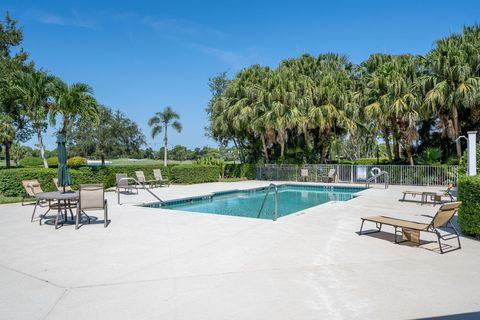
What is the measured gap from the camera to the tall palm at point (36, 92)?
15375 millimetres

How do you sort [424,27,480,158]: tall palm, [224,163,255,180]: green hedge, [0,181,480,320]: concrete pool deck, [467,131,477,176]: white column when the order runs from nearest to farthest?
[0,181,480,320]: concrete pool deck
[467,131,477,176]: white column
[424,27,480,158]: tall palm
[224,163,255,180]: green hedge

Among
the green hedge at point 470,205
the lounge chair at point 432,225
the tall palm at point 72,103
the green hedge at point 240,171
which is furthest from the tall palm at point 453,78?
the tall palm at point 72,103

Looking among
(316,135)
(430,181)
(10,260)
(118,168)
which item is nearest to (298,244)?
(10,260)

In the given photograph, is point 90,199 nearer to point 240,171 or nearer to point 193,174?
point 193,174

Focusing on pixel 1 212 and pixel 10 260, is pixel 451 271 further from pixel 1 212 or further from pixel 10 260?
pixel 1 212

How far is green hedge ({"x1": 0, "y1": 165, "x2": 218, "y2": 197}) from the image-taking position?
12992 millimetres

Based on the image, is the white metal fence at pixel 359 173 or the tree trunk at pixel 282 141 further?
A: the tree trunk at pixel 282 141

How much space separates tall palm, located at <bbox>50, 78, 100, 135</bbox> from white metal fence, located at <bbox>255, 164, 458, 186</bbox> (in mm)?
12320

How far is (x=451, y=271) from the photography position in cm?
457

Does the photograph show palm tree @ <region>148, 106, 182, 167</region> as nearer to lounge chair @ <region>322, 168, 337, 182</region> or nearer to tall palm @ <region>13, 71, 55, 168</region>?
tall palm @ <region>13, 71, 55, 168</region>

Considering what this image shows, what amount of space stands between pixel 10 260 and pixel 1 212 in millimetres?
5948

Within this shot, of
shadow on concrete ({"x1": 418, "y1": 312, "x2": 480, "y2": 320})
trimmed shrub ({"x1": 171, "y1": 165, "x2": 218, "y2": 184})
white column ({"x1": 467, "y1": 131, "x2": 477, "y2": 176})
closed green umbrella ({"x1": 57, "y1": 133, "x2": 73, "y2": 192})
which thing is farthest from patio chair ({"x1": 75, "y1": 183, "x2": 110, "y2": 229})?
trimmed shrub ({"x1": 171, "y1": 165, "x2": 218, "y2": 184})

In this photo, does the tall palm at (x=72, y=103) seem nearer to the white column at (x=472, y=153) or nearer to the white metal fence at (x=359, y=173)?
the white metal fence at (x=359, y=173)

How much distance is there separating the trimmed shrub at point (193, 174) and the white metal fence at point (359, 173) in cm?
364
